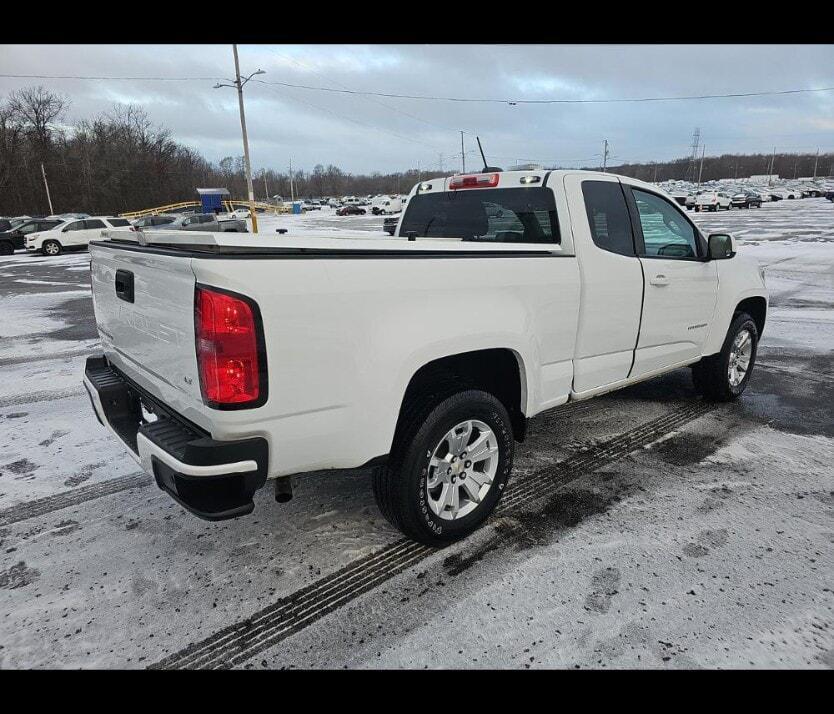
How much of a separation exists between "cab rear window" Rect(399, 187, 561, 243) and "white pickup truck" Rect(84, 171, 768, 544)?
0.04 ft

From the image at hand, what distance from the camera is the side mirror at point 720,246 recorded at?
430 cm

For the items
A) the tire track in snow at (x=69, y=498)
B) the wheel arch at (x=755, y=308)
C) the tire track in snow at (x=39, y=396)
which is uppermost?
the wheel arch at (x=755, y=308)

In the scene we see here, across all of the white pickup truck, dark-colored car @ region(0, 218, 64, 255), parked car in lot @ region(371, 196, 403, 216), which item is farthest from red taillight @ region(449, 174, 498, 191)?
parked car in lot @ region(371, 196, 403, 216)

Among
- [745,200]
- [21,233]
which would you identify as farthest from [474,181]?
[745,200]

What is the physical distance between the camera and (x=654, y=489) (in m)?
3.54

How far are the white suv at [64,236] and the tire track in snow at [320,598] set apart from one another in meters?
23.6

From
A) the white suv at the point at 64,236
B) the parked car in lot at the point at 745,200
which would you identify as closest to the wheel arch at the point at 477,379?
the white suv at the point at 64,236

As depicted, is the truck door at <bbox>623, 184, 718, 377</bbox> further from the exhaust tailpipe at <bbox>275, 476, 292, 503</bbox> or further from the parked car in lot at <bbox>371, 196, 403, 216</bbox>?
the parked car in lot at <bbox>371, 196, 403, 216</bbox>

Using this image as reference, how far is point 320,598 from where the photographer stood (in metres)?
2.59

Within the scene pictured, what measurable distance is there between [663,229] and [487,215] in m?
1.42

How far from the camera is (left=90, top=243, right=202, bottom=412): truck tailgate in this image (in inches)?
88.0

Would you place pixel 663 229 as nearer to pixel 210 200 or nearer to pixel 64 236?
pixel 64 236

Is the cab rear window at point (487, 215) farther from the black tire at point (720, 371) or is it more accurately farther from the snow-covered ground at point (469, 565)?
the black tire at point (720, 371)

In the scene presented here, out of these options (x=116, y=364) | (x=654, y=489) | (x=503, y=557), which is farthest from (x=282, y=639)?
(x=654, y=489)
